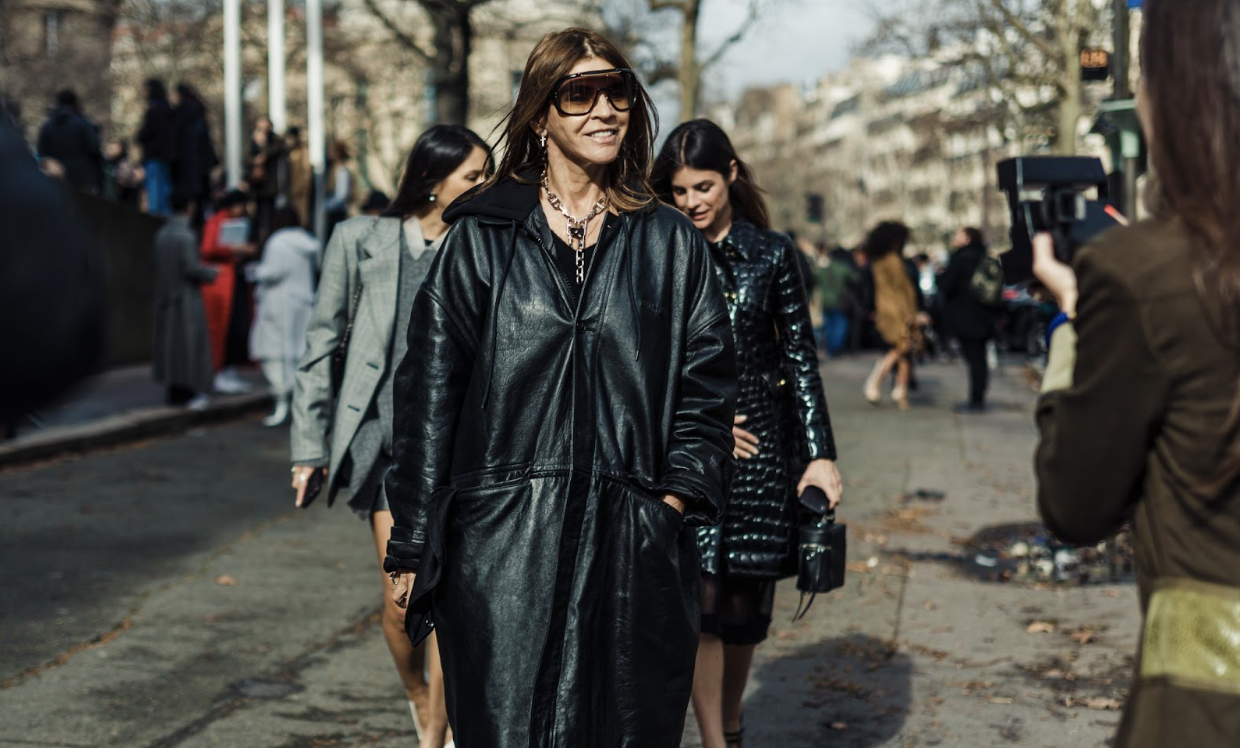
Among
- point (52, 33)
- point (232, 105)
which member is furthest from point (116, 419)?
point (52, 33)

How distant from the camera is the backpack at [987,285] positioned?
17.0m

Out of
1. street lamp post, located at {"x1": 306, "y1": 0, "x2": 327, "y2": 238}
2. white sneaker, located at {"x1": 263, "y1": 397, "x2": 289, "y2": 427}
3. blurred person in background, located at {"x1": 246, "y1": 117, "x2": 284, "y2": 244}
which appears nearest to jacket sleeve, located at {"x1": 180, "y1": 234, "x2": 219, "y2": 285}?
white sneaker, located at {"x1": 263, "y1": 397, "x2": 289, "y2": 427}

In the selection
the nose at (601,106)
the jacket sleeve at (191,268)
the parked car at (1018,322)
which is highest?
the nose at (601,106)

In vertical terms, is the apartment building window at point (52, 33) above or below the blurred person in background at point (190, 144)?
above

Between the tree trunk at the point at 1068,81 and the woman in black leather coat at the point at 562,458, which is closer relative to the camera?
the woman in black leather coat at the point at 562,458

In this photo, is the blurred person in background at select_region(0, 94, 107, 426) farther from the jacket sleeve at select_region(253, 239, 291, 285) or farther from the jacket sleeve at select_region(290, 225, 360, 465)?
the jacket sleeve at select_region(253, 239, 291, 285)

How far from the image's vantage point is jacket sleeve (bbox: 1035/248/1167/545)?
6.43 ft

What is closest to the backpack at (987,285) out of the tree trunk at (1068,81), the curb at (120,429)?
the curb at (120,429)

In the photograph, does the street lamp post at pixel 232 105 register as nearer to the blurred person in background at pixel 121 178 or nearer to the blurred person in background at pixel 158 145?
the blurred person in background at pixel 121 178

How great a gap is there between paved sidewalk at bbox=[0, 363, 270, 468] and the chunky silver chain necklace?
7.25 m

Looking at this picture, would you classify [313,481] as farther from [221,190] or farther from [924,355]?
[924,355]

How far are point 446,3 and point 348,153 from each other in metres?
2.34

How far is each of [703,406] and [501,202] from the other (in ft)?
2.01

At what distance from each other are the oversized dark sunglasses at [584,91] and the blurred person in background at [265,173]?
16107 mm
